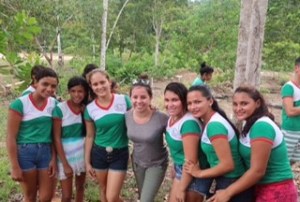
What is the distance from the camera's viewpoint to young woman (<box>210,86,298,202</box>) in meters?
2.35

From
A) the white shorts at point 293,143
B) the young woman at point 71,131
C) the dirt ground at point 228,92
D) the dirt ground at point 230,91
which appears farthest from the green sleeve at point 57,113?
the dirt ground at point 230,91

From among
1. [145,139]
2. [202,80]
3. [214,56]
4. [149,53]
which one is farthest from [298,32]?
[149,53]

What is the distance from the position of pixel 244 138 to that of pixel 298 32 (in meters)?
8.94

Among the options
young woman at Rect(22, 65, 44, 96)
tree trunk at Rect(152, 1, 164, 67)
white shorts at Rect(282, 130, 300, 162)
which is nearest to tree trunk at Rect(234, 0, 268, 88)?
white shorts at Rect(282, 130, 300, 162)

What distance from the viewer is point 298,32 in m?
10.5

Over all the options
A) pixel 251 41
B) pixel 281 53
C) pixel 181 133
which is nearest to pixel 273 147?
pixel 181 133

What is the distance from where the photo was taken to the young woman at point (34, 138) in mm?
3287

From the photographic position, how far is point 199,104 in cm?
268

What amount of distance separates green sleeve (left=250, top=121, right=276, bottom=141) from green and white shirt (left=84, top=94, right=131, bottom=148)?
136cm

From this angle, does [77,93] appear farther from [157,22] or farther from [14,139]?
[157,22]

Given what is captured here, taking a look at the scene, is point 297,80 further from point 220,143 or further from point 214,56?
point 214,56

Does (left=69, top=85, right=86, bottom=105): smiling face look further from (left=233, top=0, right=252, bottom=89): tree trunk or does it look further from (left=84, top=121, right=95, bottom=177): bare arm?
(left=233, top=0, right=252, bottom=89): tree trunk

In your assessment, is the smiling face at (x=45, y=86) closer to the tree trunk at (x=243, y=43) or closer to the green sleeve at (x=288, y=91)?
the green sleeve at (x=288, y=91)

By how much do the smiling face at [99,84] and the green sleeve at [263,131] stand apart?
4.69 feet
